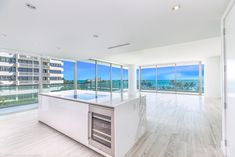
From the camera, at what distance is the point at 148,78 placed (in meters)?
11.1

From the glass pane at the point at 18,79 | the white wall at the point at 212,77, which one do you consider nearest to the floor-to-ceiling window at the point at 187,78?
the white wall at the point at 212,77

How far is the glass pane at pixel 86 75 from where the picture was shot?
6.35 metres

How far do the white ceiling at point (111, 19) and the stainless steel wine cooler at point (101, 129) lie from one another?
1644mm

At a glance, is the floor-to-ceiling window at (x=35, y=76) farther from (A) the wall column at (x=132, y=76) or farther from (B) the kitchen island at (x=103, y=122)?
(A) the wall column at (x=132, y=76)

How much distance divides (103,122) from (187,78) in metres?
9.56

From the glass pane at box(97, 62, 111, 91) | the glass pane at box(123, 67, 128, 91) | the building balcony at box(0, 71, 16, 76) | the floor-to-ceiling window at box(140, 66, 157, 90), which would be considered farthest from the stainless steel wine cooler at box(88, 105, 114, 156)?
the floor-to-ceiling window at box(140, 66, 157, 90)

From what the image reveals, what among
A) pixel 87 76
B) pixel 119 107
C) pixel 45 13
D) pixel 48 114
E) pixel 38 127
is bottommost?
pixel 38 127

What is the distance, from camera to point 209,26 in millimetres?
2402

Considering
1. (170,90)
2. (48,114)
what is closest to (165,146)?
(48,114)

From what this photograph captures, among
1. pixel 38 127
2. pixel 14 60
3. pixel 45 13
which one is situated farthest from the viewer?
pixel 14 60

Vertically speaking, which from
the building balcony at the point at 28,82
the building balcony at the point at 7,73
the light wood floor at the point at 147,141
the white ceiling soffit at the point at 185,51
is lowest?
the light wood floor at the point at 147,141

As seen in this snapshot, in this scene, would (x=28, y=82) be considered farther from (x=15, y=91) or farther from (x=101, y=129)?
(x=101, y=129)

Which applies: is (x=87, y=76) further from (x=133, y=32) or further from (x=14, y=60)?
(x=133, y=32)

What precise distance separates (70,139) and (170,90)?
9524mm
